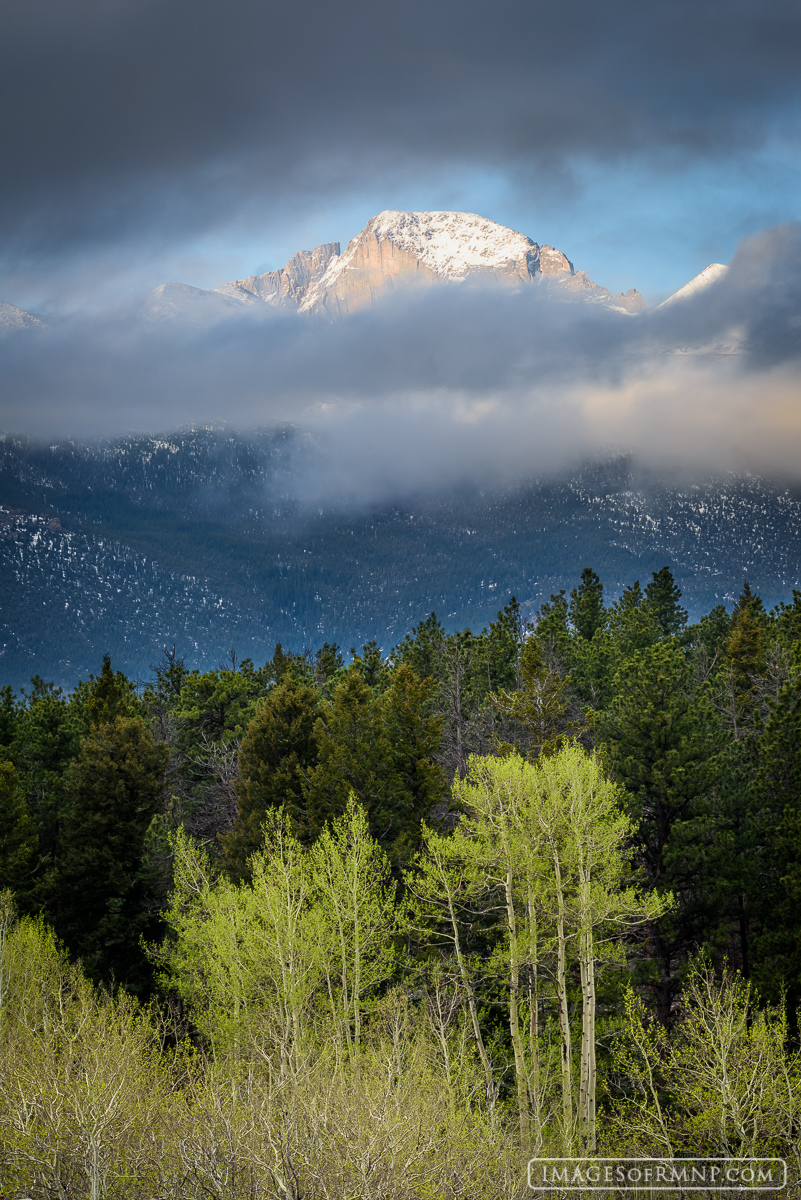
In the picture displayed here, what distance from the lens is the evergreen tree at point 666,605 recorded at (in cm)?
6738

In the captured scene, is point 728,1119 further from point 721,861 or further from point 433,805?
point 433,805

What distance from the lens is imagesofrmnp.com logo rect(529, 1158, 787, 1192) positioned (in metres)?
16.8

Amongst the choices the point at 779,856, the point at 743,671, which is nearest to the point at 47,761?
the point at 779,856

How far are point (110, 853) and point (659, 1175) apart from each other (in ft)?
79.4

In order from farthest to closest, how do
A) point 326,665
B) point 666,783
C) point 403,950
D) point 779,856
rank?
point 326,665 < point 666,783 < point 403,950 < point 779,856

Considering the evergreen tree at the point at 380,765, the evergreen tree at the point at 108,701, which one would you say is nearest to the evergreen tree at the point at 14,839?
the evergreen tree at the point at 108,701

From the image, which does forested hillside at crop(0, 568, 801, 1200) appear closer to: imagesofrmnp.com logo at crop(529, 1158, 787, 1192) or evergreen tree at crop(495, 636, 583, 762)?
evergreen tree at crop(495, 636, 583, 762)

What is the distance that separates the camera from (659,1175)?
19219 millimetres

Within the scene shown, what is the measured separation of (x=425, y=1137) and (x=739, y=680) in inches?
1647

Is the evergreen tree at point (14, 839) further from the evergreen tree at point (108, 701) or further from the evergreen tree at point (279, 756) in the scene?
the evergreen tree at point (279, 756)

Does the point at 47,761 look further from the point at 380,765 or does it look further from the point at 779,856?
→ the point at 779,856

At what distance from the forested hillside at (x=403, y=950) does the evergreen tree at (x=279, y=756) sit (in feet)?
0.42

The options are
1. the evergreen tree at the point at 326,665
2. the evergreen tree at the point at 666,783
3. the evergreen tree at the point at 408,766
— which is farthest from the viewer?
the evergreen tree at the point at 326,665

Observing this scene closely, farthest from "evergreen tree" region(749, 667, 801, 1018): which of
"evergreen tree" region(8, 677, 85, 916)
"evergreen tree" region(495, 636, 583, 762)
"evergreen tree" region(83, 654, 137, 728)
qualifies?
"evergreen tree" region(83, 654, 137, 728)
